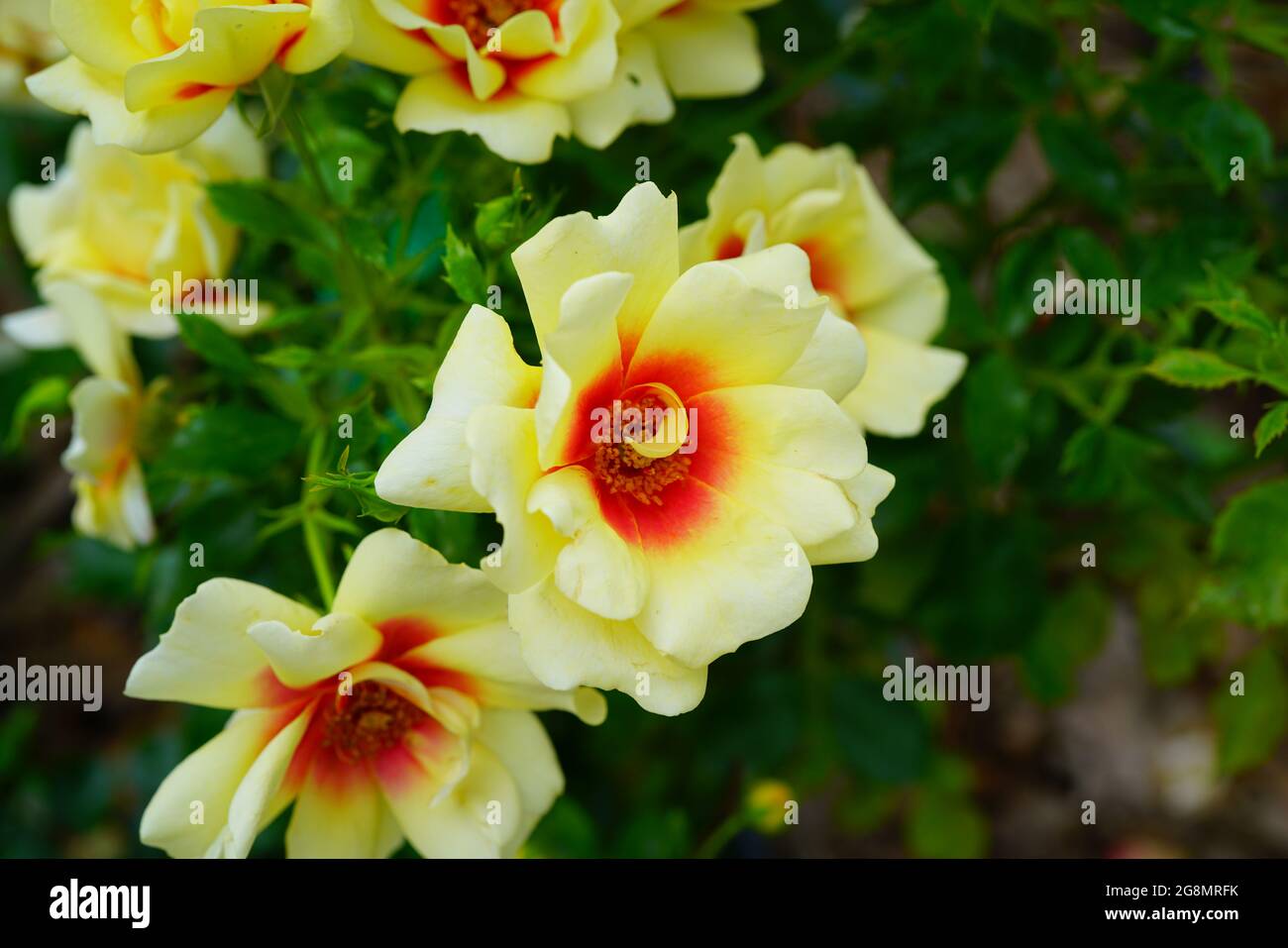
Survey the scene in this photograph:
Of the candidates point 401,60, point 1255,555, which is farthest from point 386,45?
point 1255,555

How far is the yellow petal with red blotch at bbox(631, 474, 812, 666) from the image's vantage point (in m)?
0.81

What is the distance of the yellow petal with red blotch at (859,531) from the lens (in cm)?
85

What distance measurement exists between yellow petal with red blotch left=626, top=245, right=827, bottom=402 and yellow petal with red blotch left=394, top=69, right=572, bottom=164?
0.65ft

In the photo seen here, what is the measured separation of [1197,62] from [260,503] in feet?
6.33

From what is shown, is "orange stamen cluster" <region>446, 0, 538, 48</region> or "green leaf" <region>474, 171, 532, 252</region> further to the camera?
"orange stamen cluster" <region>446, 0, 538, 48</region>

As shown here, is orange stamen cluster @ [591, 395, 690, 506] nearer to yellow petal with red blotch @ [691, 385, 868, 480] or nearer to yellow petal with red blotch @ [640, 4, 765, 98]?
yellow petal with red blotch @ [691, 385, 868, 480]

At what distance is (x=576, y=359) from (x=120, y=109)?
434 millimetres

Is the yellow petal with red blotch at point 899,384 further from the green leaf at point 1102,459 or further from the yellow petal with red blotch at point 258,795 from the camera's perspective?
the yellow petal with red blotch at point 258,795

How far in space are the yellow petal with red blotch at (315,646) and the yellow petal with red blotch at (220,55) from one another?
0.40 metres

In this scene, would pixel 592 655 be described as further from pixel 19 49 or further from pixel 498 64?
pixel 19 49

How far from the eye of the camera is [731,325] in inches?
32.8

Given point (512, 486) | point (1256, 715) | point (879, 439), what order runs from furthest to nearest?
point (1256, 715) → point (879, 439) → point (512, 486)

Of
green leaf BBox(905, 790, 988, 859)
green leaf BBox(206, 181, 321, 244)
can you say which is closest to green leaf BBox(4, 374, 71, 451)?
green leaf BBox(206, 181, 321, 244)
